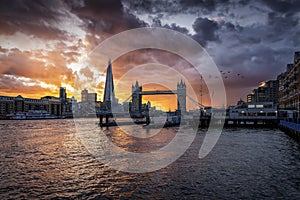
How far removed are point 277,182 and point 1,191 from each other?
742 inches

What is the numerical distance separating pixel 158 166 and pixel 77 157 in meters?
10.7

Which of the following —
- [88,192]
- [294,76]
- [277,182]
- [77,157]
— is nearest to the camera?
[88,192]

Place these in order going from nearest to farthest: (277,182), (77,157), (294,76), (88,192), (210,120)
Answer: (88,192) < (277,182) < (77,157) < (294,76) < (210,120)

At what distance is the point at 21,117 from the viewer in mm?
188625

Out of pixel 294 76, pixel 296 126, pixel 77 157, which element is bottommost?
pixel 77 157

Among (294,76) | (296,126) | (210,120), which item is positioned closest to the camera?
(296,126)

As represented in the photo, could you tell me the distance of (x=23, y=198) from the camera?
14.0 metres

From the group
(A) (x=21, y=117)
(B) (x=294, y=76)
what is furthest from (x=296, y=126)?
(A) (x=21, y=117)

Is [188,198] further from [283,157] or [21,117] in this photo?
[21,117]

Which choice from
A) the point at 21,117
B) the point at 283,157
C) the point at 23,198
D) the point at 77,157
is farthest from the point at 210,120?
the point at 21,117

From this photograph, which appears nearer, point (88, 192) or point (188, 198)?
point (188, 198)

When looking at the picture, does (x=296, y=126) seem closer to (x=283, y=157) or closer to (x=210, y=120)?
(x=283, y=157)

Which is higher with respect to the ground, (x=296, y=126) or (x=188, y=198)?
(x=296, y=126)

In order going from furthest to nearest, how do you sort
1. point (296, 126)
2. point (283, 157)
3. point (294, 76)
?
point (294, 76)
point (296, 126)
point (283, 157)
